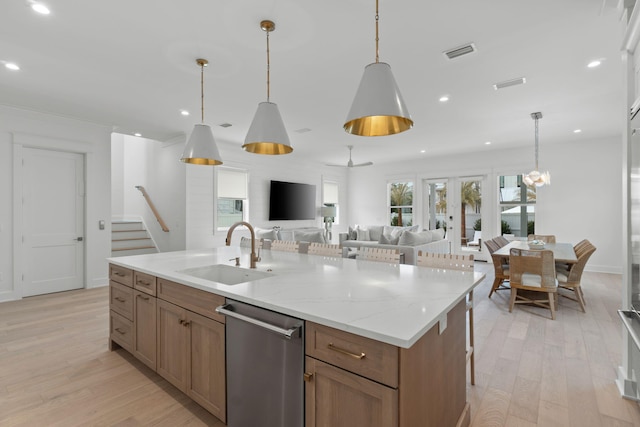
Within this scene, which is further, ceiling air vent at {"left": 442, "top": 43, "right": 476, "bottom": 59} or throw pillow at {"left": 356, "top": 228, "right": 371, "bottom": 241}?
throw pillow at {"left": 356, "top": 228, "right": 371, "bottom": 241}

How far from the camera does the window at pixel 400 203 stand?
29.1 ft

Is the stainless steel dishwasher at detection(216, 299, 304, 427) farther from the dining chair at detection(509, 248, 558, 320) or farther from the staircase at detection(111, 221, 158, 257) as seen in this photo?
the staircase at detection(111, 221, 158, 257)

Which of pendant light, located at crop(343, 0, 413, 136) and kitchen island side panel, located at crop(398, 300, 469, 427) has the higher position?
pendant light, located at crop(343, 0, 413, 136)

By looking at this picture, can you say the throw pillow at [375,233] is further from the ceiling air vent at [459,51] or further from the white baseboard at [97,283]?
the white baseboard at [97,283]

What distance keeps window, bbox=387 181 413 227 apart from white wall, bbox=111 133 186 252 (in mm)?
5880

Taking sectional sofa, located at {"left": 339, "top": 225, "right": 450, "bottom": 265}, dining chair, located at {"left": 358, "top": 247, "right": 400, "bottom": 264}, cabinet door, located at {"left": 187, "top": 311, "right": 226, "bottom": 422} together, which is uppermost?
dining chair, located at {"left": 358, "top": 247, "right": 400, "bottom": 264}

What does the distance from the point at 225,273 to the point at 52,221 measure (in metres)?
4.11

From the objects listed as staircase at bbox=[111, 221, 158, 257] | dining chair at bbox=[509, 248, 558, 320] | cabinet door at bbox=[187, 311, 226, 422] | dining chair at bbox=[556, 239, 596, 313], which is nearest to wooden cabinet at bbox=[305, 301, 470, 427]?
cabinet door at bbox=[187, 311, 226, 422]

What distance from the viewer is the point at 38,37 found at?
8.43ft

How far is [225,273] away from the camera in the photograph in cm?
236

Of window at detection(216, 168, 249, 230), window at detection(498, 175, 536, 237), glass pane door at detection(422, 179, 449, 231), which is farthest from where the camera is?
glass pane door at detection(422, 179, 449, 231)

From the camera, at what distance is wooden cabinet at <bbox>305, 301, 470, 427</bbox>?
105 centimetres

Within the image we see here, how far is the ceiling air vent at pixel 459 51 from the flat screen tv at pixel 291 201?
204 inches

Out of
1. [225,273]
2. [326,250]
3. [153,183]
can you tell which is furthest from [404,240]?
[153,183]
